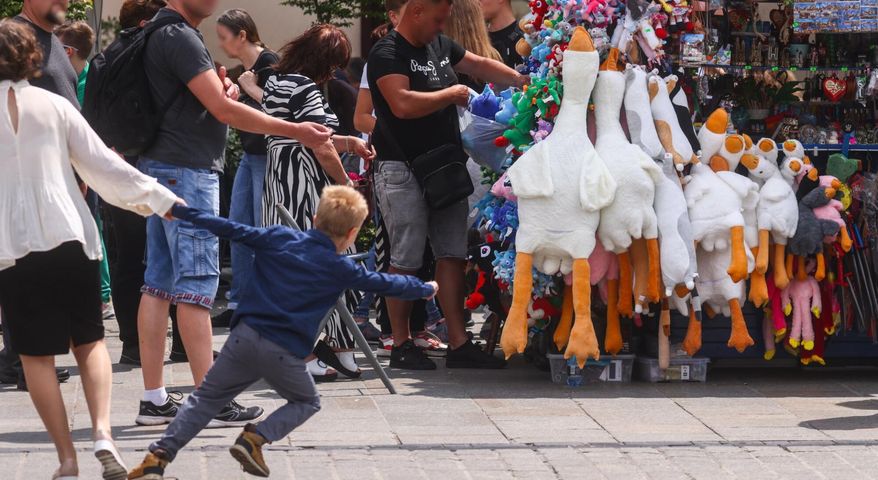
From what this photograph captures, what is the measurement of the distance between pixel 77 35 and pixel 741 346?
4377mm

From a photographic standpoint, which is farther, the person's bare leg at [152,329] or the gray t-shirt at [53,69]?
the gray t-shirt at [53,69]

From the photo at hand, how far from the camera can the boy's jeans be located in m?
4.72

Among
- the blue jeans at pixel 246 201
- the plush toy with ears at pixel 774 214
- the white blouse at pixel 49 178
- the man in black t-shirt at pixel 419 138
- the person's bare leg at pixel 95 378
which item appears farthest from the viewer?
the blue jeans at pixel 246 201

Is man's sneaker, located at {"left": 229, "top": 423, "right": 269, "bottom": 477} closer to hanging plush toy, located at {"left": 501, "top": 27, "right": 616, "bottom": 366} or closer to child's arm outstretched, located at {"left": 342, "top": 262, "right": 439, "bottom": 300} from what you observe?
child's arm outstretched, located at {"left": 342, "top": 262, "right": 439, "bottom": 300}

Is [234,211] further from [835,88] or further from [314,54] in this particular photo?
[835,88]

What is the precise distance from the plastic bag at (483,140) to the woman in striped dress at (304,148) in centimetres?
58

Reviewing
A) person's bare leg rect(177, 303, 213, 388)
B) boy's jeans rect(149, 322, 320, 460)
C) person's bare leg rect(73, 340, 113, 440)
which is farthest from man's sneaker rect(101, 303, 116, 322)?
boy's jeans rect(149, 322, 320, 460)

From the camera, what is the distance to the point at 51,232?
15.6 ft

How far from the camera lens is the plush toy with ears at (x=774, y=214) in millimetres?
6703

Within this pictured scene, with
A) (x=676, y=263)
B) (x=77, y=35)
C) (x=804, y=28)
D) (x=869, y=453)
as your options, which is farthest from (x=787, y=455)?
(x=77, y=35)

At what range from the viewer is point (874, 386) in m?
6.93

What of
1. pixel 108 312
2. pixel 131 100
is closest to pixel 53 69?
pixel 131 100

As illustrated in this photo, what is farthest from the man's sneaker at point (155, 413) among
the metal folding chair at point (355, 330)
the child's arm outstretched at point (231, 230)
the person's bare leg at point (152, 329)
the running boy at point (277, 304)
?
the child's arm outstretched at point (231, 230)

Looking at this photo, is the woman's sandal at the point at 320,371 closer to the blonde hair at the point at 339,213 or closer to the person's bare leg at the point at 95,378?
the person's bare leg at the point at 95,378
